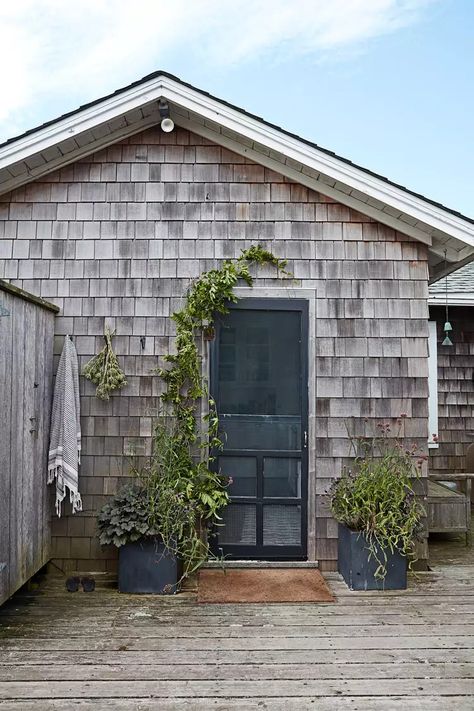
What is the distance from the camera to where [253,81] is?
2075cm

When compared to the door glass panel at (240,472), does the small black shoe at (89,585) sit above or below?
below

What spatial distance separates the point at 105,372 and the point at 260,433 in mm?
1337

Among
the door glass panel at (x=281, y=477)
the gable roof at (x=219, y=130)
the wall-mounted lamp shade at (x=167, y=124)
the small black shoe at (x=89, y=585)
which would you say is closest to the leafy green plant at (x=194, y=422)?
the door glass panel at (x=281, y=477)

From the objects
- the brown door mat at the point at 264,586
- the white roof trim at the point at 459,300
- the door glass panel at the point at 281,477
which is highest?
the white roof trim at the point at 459,300

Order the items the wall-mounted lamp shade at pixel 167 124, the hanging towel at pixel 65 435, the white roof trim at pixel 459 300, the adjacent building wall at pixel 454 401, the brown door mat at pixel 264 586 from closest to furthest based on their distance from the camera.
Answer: the brown door mat at pixel 264 586
the hanging towel at pixel 65 435
the wall-mounted lamp shade at pixel 167 124
the white roof trim at pixel 459 300
the adjacent building wall at pixel 454 401

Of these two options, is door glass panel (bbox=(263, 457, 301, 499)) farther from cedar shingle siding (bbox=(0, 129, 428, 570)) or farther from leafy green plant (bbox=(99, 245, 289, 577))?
leafy green plant (bbox=(99, 245, 289, 577))

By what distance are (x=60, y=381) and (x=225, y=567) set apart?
197 cm

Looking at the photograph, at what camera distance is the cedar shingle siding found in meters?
4.98

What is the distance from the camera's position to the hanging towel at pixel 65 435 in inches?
184

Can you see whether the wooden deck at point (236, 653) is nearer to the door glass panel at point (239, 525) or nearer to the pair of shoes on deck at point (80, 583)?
the pair of shoes on deck at point (80, 583)

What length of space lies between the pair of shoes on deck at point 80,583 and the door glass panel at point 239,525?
105 cm

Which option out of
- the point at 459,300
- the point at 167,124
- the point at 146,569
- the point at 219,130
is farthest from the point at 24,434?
the point at 459,300

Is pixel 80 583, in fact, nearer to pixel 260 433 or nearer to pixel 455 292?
pixel 260 433

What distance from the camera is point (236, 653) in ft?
11.3
